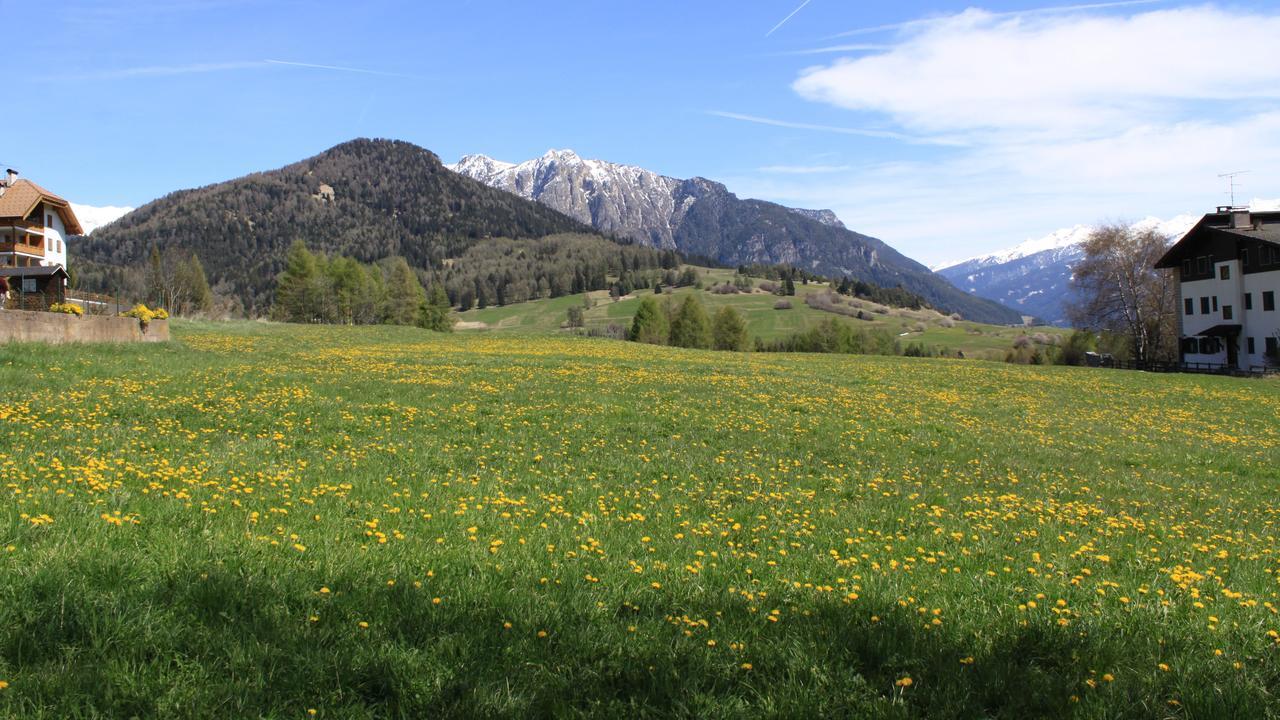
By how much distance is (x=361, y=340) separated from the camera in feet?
177

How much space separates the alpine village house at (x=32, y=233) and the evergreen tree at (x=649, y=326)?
78070 millimetres

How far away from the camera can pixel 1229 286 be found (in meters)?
65.7

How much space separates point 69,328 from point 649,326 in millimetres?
100927

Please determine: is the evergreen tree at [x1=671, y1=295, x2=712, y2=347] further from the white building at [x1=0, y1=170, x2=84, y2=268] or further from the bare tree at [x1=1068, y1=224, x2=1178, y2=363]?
the white building at [x1=0, y1=170, x2=84, y2=268]

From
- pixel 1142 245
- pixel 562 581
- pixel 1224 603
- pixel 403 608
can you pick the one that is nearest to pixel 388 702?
pixel 403 608

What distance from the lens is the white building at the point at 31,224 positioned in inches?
2318

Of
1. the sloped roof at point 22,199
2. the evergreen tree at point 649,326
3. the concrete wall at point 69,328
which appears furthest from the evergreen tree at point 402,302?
the concrete wall at point 69,328

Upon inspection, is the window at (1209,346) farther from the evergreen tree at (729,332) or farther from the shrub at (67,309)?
the shrub at (67,309)

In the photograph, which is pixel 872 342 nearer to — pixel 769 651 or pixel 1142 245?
pixel 1142 245

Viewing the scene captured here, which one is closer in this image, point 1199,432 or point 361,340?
point 1199,432

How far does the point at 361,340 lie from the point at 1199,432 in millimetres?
49396

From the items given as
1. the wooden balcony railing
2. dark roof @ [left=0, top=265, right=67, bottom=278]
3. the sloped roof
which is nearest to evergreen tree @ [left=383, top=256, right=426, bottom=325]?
the wooden balcony railing

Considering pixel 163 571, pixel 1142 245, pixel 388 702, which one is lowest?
pixel 388 702

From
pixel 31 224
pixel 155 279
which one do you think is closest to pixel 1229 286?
pixel 31 224
